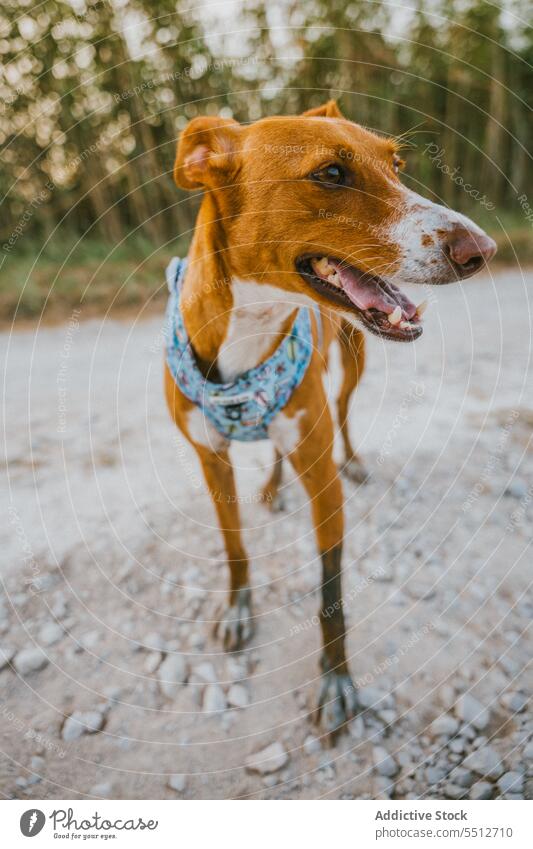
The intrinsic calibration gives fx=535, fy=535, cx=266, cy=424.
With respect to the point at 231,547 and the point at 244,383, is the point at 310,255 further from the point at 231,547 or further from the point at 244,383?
the point at 231,547

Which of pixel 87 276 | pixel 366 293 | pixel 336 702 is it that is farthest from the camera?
pixel 87 276

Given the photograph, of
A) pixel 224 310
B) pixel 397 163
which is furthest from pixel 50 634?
pixel 397 163

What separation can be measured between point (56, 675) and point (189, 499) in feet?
4.67

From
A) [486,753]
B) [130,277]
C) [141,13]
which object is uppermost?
[141,13]

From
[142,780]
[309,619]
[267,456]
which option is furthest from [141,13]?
[142,780]

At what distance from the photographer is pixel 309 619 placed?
2.84m

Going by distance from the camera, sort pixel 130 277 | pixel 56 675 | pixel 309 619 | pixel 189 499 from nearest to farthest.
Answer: pixel 56 675, pixel 309 619, pixel 189 499, pixel 130 277

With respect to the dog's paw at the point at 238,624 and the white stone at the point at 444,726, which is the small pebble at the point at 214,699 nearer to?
the dog's paw at the point at 238,624

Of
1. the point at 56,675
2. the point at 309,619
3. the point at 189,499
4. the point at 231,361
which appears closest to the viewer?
the point at 231,361

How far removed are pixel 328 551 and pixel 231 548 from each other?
2.05ft

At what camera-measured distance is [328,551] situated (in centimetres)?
248

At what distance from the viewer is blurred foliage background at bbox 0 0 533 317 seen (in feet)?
23.4

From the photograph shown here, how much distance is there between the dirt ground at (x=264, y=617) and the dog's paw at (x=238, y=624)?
66 mm

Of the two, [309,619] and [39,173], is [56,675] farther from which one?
[39,173]
